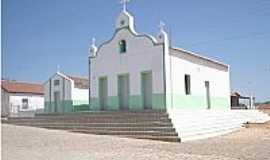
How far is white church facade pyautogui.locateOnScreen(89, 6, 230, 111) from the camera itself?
22625mm

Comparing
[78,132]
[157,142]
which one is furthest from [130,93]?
[157,142]

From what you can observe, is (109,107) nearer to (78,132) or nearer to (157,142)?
(78,132)

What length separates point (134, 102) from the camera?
2370cm

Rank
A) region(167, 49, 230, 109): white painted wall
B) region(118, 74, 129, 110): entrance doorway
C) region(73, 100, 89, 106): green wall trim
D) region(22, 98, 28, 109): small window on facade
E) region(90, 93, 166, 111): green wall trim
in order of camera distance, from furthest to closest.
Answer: region(22, 98, 28, 109): small window on facade < region(73, 100, 89, 106): green wall trim < region(118, 74, 129, 110): entrance doorway < region(167, 49, 230, 109): white painted wall < region(90, 93, 166, 111): green wall trim

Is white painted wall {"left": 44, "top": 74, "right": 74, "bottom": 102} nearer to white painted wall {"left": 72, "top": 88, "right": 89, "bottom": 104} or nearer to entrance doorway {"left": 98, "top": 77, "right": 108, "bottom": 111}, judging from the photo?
white painted wall {"left": 72, "top": 88, "right": 89, "bottom": 104}

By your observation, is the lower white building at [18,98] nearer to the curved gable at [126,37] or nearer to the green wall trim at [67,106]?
the green wall trim at [67,106]

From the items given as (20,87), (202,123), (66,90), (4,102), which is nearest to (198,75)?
(202,123)

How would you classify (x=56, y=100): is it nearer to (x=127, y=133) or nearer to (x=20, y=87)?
(x=20, y=87)

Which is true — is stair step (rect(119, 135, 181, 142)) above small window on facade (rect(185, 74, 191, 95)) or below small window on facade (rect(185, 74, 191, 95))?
below

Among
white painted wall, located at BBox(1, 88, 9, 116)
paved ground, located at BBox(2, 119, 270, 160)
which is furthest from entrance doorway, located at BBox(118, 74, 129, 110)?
white painted wall, located at BBox(1, 88, 9, 116)

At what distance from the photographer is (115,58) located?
25.0 meters

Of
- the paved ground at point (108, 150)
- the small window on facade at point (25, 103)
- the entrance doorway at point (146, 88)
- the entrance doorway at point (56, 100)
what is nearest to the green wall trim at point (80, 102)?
the entrance doorway at point (56, 100)

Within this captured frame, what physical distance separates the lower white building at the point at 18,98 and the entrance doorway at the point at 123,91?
50.3 ft

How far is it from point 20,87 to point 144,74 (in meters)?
22.2
